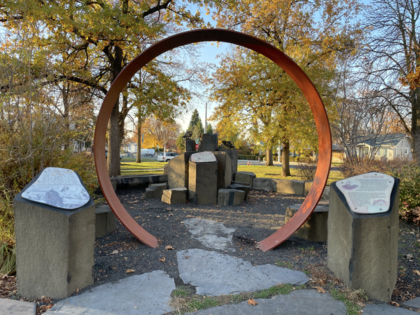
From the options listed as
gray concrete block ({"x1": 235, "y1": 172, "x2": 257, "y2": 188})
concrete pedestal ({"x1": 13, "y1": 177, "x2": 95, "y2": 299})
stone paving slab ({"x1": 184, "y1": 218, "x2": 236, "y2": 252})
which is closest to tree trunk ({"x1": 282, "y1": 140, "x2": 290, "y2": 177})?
gray concrete block ({"x1": 235, "y1": 172, "x2": 257, "y2": 188})

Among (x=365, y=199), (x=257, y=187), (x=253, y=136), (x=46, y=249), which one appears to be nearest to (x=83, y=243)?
(x=46, y=249)

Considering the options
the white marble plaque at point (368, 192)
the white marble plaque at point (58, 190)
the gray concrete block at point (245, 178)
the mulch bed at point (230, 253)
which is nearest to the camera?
the white marble plaque at point (58, 190)

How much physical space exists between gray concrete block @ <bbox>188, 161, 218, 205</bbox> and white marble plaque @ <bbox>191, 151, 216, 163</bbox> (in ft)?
0.42

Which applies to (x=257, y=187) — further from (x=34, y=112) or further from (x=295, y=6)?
(x=295, y=6)

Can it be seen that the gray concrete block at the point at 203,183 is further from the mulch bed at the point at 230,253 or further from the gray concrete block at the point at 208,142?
the gray concrete block at the point at 208,142

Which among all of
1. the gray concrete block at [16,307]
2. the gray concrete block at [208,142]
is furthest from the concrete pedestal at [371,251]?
the gray concrete block at [208,142]

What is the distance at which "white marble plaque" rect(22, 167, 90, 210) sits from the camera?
2668mm

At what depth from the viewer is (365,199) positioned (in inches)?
114

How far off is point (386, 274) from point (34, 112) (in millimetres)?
5653

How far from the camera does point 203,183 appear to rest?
743 centimetres

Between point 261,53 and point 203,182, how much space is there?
4220 mm

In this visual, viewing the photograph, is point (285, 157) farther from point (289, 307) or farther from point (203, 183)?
point (289, 307)

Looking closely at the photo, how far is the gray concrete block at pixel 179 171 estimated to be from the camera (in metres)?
7.82

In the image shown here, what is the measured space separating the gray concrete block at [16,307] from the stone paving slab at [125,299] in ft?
0.59
